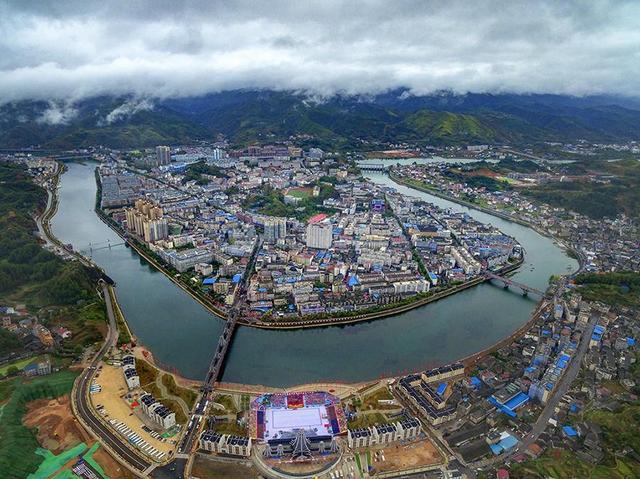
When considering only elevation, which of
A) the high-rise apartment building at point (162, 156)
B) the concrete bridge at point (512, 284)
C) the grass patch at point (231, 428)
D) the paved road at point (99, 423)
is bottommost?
the paved road at point (99, 423)

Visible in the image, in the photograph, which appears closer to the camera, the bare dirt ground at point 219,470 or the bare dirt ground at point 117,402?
the bare dirt ground at point 219,470

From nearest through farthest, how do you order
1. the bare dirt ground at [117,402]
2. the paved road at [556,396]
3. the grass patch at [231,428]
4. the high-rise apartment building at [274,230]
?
the paved road at [556,396], the bare dirt ground at [117,402], the grass patch at [231,428], the high-rise apartment building at [274,230]

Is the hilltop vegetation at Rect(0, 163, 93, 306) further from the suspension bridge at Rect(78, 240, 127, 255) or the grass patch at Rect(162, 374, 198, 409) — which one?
the grass patch at Rect(162, 374, 198, 409)

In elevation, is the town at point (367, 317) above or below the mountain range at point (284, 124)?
below

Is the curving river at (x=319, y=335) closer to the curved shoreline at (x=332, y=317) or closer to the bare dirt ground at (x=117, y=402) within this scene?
the curved shoreline at (x=332, y=317)

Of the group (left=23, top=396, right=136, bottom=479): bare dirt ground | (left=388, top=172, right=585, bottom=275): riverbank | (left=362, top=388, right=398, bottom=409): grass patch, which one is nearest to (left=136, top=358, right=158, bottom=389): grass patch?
(left=23, top=396, right=136, bottom=479): bare dirt ground

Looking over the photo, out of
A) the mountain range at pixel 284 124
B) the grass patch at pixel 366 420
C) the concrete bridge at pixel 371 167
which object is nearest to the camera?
the grass patch at pixel 366 420

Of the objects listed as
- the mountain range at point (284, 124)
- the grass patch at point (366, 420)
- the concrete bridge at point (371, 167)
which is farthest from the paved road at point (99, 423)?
the mountain range at point (284, 124)
